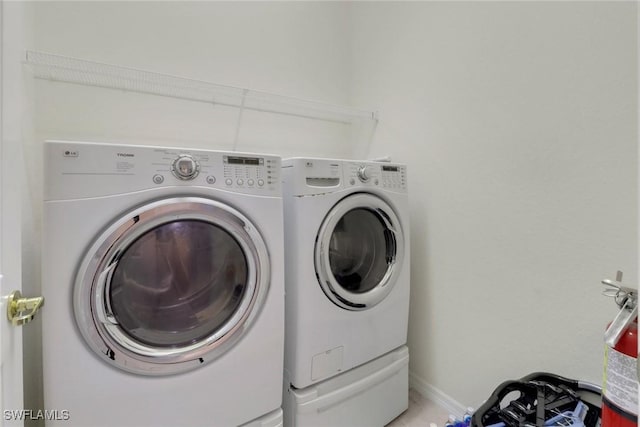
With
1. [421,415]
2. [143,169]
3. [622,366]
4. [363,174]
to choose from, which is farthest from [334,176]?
[421,415]

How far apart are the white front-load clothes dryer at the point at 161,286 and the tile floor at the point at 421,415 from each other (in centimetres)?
74

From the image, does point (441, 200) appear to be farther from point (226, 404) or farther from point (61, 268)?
point (61, 268)

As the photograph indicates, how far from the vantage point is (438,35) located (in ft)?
4.98

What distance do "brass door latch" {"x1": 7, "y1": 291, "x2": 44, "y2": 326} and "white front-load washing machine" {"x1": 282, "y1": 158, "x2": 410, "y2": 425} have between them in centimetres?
72

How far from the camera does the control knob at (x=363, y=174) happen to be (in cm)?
126

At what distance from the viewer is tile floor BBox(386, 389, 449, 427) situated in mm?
1413

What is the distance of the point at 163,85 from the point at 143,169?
0.89m

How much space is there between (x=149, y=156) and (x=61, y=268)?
37 cm

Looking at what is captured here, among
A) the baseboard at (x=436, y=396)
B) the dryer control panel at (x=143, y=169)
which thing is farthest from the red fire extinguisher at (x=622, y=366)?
the dryer control panel at (x=143, y=169)

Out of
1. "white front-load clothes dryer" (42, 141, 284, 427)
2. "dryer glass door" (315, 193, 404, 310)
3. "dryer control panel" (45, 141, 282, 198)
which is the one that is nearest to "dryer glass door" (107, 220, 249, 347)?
"white front-load clothes dryer" (42, 141, 284, 427)

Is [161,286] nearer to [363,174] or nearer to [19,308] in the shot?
[19,308]

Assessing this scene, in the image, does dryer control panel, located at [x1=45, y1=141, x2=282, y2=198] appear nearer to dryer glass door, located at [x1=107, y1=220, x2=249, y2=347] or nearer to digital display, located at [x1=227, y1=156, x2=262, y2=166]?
digital display, located at [x1=227, y1=156, x2=262, y2=166]

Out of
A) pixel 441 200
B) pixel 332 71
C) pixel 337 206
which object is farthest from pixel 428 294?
pixel 332 71

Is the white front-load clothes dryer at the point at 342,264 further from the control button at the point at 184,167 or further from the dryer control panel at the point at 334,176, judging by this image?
the control button at the point at 184,167
